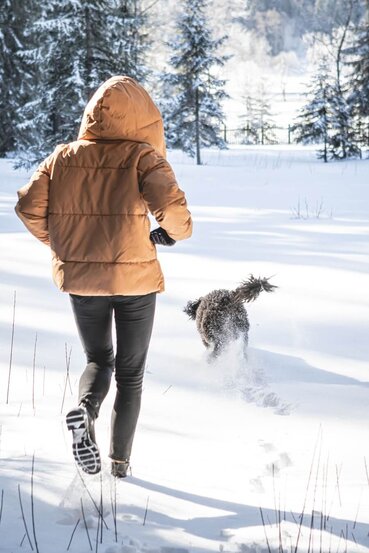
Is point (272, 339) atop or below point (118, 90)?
below

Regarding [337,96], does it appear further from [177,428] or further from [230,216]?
[177,428]

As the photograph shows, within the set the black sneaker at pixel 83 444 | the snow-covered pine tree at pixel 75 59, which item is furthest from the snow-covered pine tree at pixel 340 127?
the black sneaker at pixel 83 444

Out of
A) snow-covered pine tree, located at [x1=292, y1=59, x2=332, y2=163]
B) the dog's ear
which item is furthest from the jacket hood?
snow-covered pine tree, located at [x1=292, y1=59, x2=332, y2=163]

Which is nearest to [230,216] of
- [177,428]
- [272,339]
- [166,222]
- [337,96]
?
[272,339]

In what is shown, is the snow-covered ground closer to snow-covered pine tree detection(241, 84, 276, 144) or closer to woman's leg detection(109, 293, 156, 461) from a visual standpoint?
woman's leg detection(109, 293, 156, 461)

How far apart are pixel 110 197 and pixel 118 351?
741mm

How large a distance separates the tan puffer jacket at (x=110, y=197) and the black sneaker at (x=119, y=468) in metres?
0.87

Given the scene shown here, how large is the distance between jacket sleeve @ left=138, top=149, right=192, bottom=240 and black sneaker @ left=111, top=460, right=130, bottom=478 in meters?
1.18

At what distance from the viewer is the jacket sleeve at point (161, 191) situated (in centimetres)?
246

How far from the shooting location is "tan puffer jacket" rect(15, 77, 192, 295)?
2514 mm

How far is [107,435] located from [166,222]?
1452 mm

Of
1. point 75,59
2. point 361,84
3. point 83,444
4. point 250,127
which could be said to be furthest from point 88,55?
point 250,127

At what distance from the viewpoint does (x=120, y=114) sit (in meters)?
2.52

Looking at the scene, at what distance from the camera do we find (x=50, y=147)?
65.9 feet
